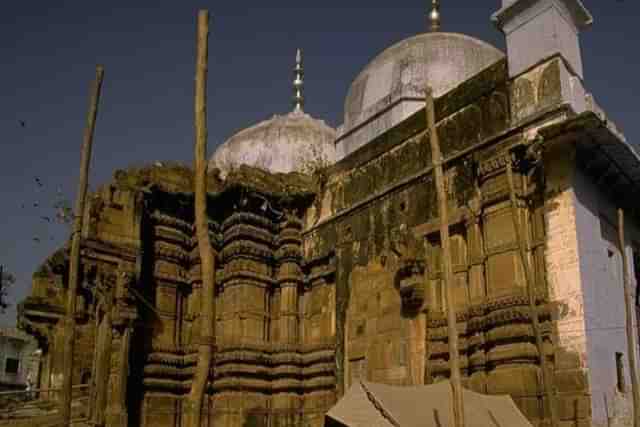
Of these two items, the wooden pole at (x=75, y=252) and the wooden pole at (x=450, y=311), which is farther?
the wooden pole at (x=75, y=252)

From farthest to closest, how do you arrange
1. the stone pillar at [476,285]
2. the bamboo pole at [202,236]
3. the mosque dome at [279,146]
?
the mosque dome at [279,146] → the stone pillar at [476,285] → the bamboo pole at [202,236]

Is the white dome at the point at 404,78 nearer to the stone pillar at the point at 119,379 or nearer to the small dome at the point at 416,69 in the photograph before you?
the small dome at the point at 416,69

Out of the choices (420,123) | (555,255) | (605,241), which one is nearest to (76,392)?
(420,123)

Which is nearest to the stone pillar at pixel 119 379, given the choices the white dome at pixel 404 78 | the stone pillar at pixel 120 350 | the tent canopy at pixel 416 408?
the stone pillar at pixel 120 350

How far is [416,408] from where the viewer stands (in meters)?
8.74

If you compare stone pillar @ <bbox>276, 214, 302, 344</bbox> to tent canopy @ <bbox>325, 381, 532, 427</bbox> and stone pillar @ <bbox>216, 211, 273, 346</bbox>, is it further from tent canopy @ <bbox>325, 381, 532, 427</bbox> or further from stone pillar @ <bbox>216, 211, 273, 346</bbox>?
tent canopy @ <bbox>325, 381, 532, 427</bbox>

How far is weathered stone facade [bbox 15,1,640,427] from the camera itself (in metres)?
9.97

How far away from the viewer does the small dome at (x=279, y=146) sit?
768 inches

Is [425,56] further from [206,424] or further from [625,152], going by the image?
[206,424]

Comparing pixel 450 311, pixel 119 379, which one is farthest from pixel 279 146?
pixel 450 311

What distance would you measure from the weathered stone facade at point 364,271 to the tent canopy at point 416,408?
57cm

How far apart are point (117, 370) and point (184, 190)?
459 cm

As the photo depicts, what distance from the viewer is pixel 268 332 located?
50.9 feet

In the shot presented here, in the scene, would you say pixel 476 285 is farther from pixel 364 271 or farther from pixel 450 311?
pixel 450 311
